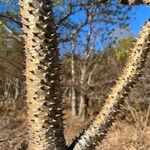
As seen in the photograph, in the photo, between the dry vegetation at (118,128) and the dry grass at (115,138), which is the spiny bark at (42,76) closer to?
the dry vegetation at (118,128)

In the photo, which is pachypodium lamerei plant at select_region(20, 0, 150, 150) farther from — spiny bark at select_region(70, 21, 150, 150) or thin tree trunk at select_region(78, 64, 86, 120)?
thin tree trunk at select_region(78, 64, 86, 120)

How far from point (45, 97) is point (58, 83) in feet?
0.43

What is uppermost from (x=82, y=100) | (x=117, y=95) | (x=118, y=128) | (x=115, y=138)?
(x=117, y=95)

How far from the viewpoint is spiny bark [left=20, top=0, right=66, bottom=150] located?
12.1ft

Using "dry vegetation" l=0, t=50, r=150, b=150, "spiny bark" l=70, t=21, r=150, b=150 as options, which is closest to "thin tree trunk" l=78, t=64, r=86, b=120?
"dry vegetation" l=0, t=50, r=150, b=150

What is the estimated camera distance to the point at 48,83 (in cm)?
374

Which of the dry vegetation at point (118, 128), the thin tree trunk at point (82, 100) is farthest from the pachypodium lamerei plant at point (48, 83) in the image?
the thin tree trunk at point (82, 100)

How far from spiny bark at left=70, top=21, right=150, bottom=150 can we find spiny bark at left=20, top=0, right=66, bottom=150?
0.70 ft

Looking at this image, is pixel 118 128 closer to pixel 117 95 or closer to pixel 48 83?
pixel 117 95

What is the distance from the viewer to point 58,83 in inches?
149

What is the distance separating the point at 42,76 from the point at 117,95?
1.85 ft

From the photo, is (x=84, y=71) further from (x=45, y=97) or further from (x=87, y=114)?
(x=45, y=97)

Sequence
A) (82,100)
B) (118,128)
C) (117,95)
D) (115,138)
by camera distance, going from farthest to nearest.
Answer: (82,100), (118,128), (115,138), (117,95)

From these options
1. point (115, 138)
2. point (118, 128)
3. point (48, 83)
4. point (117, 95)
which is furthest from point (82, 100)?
point (48, 83)
